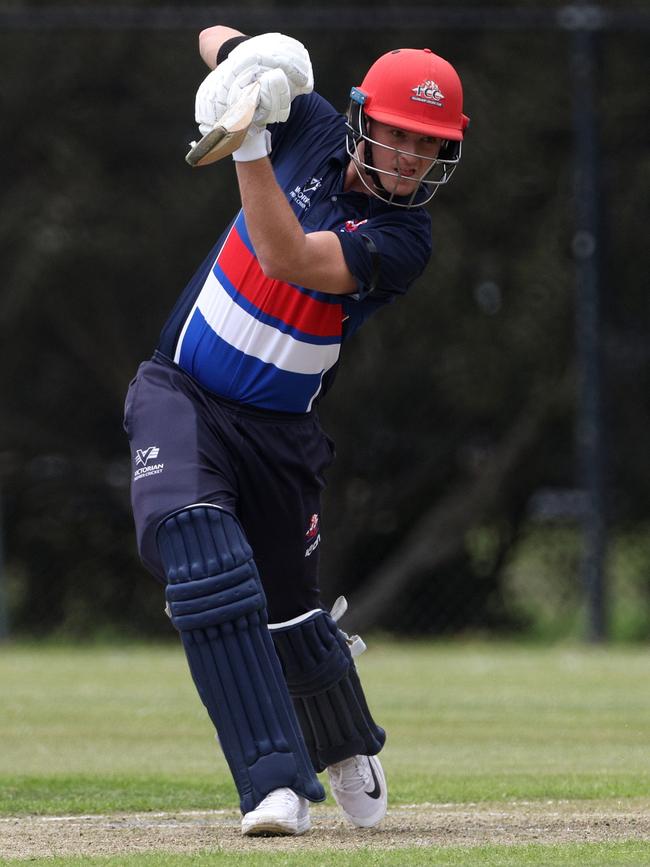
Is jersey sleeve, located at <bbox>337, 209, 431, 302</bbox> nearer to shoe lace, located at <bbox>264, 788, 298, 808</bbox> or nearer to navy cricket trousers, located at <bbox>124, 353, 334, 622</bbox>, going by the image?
navy cricket trousers, located at <bbox>124, 353, 334, 622</bbox>

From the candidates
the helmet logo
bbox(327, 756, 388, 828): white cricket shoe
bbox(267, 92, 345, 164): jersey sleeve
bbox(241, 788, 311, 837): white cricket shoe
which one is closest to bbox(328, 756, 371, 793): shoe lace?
bbox(327, 756, 388, 828): white cricket shoe

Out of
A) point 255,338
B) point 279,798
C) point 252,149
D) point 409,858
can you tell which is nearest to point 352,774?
point 279,798

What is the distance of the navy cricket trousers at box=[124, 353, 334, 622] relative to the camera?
422 centimetres

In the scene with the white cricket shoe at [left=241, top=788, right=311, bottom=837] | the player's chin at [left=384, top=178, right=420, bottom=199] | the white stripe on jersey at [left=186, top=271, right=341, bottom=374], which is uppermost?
the player's chin at [left=384, top=178, right=420, bottom=199]

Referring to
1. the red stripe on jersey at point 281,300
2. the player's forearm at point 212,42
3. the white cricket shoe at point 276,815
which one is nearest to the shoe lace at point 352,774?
the white cricket shoe at point 276,815

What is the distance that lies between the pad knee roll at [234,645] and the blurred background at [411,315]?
658 centimetres

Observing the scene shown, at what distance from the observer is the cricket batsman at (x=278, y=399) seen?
13.5 ft

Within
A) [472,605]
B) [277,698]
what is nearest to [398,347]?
[472,605]

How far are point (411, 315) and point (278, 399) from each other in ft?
21.8

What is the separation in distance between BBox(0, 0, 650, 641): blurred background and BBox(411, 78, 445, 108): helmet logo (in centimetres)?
631

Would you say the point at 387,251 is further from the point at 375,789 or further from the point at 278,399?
the point at 375,789

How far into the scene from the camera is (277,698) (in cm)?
416

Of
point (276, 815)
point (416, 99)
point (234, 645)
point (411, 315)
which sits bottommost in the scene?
point (411, 315)

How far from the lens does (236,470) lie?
437 cm
